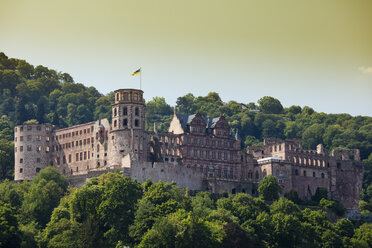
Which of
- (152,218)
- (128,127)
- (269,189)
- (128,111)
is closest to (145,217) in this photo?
(152,218)

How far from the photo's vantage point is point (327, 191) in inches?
6142

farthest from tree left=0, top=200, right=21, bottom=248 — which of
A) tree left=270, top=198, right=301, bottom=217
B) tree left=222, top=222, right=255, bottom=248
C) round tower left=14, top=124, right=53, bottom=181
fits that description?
tree left=270, top=198, right=301, bottom=217

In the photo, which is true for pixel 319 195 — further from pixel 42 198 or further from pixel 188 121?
pixel 42 198

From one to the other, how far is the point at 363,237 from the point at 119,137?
130 feet

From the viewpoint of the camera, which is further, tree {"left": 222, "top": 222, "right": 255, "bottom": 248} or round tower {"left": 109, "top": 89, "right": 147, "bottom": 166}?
round tower {"left": 109, "top": 89, "right": 147, "bottom": 166}

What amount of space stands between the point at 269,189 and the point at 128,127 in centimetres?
2375

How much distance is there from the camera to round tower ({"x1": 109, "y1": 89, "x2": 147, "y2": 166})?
14150cm

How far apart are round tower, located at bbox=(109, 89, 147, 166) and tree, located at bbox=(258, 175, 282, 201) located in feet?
61.6

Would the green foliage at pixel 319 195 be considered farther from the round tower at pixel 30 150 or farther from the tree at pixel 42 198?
the round tower at pixel 30 150

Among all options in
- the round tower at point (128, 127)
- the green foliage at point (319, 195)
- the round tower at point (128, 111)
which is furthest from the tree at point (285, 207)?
the round tower at point (128, 111)

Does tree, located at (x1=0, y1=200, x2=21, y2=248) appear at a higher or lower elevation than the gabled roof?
lower

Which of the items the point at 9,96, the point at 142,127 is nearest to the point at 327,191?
the point at 142,127

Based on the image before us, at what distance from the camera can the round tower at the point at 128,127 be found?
464 feet

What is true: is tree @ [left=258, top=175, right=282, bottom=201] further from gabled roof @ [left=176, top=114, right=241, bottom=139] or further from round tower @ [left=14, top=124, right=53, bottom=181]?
round tower @ [left=14, top=124, right=53, bottom=181]
